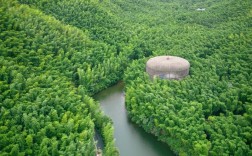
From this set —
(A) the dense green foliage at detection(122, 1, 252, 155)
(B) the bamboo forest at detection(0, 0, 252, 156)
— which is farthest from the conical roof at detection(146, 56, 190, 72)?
(B) the bamboo forest at detection(0, 0, 252, 156)

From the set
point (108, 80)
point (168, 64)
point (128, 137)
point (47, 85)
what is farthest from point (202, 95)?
point (47, 85)

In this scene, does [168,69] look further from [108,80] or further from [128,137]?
[128,137]

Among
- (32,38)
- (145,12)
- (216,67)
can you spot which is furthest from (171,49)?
(145,12)

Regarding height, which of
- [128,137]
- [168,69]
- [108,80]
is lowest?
[128,137]

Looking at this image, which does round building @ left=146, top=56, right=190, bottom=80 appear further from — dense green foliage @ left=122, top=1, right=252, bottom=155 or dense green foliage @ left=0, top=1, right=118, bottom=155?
dense green foliage @ left=0, top=1, right=118, bottom=155

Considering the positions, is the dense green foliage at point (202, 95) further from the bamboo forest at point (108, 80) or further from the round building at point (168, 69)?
the round building at point (168, 69)

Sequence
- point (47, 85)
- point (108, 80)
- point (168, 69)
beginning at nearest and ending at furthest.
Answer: point (47, 85), point (168, 69), point (108, 80)

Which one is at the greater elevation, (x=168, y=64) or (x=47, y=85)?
(x=168, y=64)
